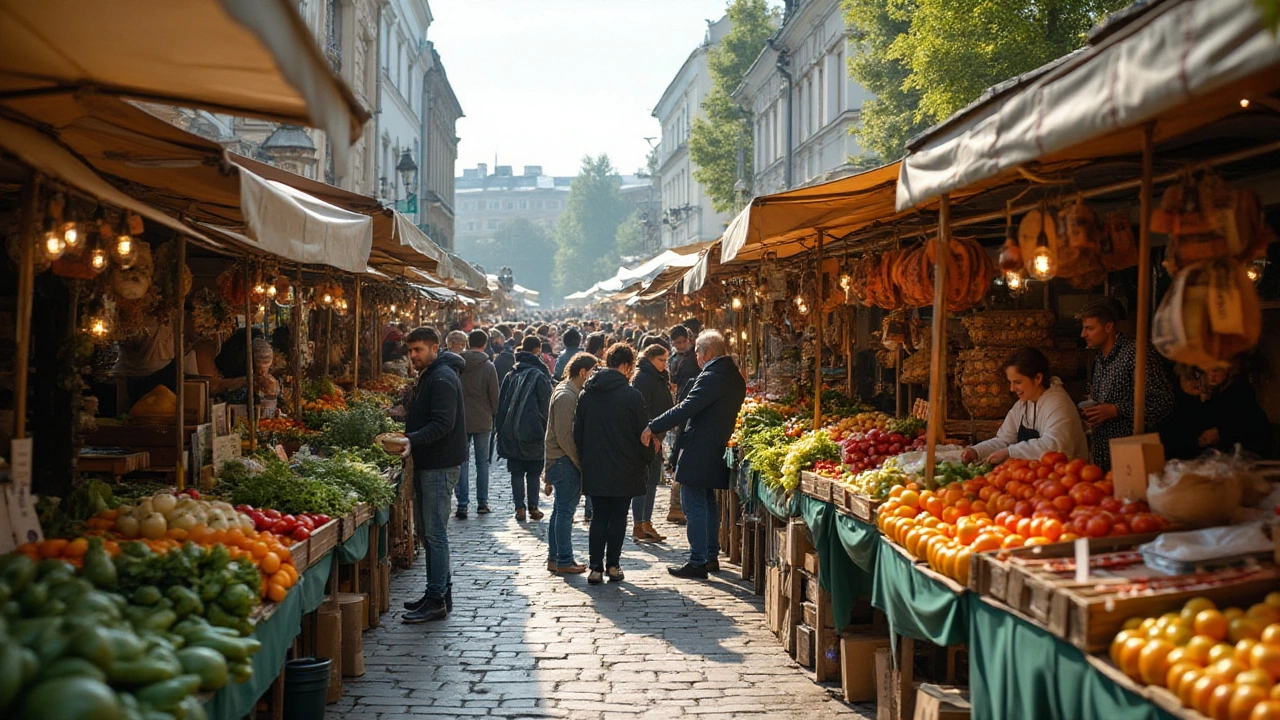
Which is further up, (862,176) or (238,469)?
(862,176)

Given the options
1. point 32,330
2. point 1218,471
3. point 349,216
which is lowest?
point 1218,471

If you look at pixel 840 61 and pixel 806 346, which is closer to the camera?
pixel 806 346

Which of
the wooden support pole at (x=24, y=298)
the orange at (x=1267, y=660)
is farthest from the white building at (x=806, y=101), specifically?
the orange at (x=1267, y=660)

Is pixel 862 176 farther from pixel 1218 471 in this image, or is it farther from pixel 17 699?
pixel 17 699

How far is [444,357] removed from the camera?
8648 millimetres

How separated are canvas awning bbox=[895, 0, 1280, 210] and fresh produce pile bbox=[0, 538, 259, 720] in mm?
3286

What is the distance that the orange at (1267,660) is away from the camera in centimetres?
314

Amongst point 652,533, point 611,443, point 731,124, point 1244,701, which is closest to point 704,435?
point 611,443

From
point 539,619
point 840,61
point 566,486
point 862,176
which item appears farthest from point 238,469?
point 840,61

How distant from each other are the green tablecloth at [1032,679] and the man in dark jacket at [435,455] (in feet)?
15.6

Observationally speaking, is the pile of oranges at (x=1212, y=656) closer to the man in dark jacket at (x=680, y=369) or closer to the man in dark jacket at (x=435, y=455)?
the man in dark jacket at (x=435, y=455)

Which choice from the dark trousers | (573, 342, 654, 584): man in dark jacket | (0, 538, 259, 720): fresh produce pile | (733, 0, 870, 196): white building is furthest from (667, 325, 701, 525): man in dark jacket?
(733, 0, 870, 196): white building

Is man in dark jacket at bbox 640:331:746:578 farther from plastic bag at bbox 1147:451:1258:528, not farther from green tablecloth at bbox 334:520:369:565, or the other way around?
plastic bag at bbox 1147:451:1258:528

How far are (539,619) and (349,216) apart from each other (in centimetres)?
337
